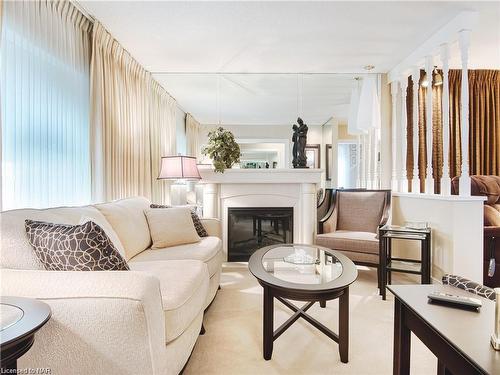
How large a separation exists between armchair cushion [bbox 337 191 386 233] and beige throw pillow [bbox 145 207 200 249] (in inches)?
72.7

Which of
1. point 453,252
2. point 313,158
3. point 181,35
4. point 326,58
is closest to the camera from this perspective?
point 453,252

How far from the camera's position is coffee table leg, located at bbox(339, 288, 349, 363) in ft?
4.88

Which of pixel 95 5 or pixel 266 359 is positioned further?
pixel 95 5

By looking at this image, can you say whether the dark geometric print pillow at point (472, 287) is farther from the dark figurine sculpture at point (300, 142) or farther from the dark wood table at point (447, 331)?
the dark figurine sculpture at point (300, 142)

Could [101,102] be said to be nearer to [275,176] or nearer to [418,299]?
[275,176]

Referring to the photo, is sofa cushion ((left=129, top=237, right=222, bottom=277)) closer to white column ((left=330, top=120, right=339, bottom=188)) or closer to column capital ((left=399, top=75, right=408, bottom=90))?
column capital ((left=399, top=75, right=408, bottom=90))

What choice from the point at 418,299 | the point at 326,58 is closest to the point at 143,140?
the point at 326,58

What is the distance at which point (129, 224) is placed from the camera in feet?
6.90

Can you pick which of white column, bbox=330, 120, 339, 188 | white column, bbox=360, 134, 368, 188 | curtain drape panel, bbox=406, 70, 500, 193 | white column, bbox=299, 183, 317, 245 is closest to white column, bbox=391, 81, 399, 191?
curtain drape panel, bbox=406, 70, 500, 193

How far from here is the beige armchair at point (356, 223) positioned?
8.80ft

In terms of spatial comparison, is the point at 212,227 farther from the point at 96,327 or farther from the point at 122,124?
A: the point at 96,327

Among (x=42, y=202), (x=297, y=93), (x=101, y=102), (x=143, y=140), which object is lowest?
(x=42, y=202)

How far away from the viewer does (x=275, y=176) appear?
3508mm

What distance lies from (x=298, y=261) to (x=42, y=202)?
1799 millimetres
